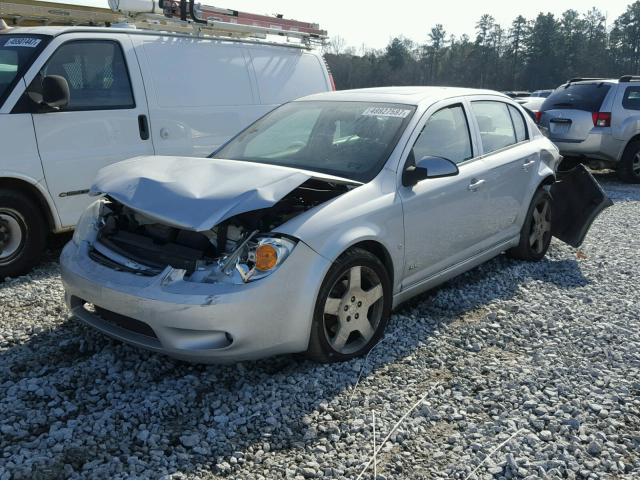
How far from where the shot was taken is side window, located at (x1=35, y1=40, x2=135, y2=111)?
555cm

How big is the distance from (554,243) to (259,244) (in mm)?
4503

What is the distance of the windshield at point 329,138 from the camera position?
4.24 metres

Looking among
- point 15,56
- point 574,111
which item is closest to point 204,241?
point 15,56

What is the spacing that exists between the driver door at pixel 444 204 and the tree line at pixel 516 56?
52949 mm

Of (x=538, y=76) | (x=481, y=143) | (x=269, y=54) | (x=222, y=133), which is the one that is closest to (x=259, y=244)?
(x=481, y=143)

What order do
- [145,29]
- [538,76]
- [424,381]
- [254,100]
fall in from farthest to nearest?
[538,76] < [254,100] < [145,29] < [424,381]

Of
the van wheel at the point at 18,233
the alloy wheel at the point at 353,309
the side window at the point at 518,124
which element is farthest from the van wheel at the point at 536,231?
the van wheel at the point at 18,233

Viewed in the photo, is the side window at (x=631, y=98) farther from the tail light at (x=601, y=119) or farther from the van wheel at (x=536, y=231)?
the van wheel at (x=536, y=231)

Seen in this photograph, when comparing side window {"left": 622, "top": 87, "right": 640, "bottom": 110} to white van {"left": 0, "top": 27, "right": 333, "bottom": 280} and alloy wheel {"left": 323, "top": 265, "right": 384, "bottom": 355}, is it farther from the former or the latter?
alloy wheel {"left": 323, "top": 265, "right": 384, "bottom": 355}

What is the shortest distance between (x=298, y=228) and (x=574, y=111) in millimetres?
9626

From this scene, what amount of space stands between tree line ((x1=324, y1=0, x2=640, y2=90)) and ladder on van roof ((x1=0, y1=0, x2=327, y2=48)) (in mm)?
49476

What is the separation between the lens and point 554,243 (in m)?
6.82

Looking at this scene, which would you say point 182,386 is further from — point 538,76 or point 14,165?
point 538,76

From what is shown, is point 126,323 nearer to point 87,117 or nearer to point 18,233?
point 18,233
